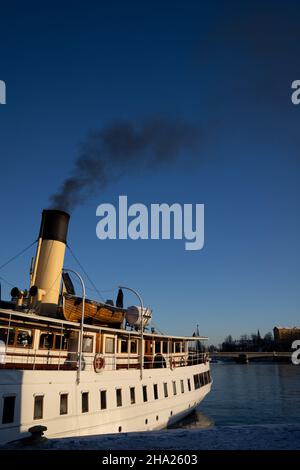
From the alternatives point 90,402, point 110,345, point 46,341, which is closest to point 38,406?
point 90,402

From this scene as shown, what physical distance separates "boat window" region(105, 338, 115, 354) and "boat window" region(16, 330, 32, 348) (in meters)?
5.72

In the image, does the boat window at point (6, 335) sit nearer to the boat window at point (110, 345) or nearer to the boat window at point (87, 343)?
the boat window at point (87, 343)

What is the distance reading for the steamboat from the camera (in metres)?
15.5

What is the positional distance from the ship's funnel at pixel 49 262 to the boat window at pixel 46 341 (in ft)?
5.80

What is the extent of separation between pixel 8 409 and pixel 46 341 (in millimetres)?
4874

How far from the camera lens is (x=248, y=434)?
6.59 m

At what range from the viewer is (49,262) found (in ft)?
72.1

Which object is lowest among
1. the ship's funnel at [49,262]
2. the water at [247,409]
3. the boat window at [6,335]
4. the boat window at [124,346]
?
the water at [247,409]

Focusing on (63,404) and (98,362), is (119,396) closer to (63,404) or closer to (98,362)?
(98,362)

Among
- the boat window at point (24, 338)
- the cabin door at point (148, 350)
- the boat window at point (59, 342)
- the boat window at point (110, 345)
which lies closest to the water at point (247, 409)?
the cabin door at point (148, 350)

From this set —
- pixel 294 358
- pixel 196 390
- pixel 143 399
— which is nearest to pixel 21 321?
pixel 143 399

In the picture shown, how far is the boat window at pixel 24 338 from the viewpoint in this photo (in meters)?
17.8

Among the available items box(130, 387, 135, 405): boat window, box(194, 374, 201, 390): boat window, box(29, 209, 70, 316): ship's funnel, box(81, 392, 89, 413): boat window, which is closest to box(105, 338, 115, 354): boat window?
box(130, 387, 135, 405): boat window
